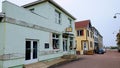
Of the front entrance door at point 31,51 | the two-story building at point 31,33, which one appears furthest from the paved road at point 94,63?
the front entrance door at point 31,51

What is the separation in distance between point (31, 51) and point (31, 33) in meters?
1.55

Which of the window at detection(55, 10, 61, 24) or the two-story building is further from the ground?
the window at detection(55, 10, 61, 24)

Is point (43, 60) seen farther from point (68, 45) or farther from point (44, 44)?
point (68, 45)

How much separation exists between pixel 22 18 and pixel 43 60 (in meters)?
4.73

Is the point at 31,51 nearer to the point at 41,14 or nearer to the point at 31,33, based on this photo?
the point at 31,33

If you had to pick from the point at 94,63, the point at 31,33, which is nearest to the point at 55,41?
the point at 94,63

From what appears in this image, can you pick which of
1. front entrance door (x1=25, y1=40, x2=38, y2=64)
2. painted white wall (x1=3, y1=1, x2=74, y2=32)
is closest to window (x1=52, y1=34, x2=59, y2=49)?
painted white wall (x1=3, y1=1, x2=74, y2=32)

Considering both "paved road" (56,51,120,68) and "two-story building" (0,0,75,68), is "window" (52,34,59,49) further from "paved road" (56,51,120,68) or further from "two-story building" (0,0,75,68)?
"paved road" (56,51,120,68)

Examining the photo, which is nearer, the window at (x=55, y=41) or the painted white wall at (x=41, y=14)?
the painted white wall at (x=41, y=14)

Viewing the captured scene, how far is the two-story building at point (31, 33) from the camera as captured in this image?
9203 millimetres

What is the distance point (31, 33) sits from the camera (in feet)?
38.7

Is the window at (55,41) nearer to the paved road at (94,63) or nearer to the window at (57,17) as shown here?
the window at (57,17)

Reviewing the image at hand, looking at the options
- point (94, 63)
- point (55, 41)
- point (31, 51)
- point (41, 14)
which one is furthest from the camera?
point (55, 41)

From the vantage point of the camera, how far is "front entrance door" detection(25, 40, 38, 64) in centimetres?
1152
